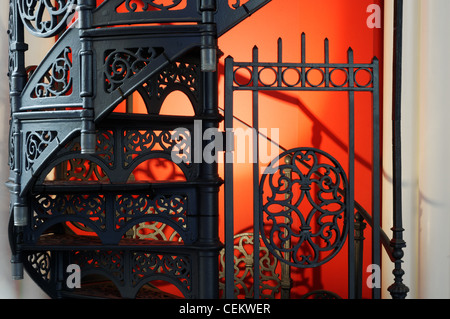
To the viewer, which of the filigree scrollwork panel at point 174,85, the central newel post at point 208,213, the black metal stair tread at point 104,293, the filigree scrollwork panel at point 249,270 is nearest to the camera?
the central newel post at point 208,213

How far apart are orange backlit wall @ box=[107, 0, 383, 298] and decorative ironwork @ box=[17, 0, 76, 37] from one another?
1.61 meters

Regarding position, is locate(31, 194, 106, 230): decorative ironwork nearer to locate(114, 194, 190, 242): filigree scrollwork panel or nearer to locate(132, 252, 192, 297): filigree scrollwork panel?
locate(114, 194, 190, 242): filigree scrollwork panel

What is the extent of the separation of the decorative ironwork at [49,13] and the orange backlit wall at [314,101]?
1.61 meters

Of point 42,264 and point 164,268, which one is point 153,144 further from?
point 42,264

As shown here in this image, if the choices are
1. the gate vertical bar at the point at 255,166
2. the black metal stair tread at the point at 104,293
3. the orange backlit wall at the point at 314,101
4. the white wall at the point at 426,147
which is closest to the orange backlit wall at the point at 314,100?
the orange backlit wall at the point at 314,101

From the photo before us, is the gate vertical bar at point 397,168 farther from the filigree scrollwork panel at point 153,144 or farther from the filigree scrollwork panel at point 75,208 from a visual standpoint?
the filigree scrollwork panel at point 75,208

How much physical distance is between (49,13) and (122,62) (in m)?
0.61

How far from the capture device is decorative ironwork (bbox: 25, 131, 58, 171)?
9.83 feet

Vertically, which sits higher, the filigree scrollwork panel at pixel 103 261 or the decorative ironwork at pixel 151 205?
the decorative ironwork at pixel 151 205

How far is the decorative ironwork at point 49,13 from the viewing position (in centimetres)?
290

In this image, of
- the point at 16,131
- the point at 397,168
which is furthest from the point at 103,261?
the point at 397,168

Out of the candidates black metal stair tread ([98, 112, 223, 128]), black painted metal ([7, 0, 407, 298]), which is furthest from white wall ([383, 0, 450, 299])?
black metal stair tread ([98, 112, 223, 128])

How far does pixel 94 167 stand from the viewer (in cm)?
376

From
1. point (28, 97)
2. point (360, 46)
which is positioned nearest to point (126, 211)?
point (28, 97)
